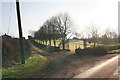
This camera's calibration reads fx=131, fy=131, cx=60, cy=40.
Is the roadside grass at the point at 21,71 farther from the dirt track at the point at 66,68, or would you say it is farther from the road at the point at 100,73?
the road at the point at 100,73

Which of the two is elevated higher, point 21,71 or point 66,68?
point 21,71

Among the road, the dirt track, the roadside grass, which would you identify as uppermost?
the roadside grass

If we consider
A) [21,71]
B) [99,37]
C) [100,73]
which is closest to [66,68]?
[100,73]

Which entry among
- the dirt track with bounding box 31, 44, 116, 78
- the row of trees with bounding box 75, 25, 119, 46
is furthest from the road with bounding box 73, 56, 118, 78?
the row of trees with bounding box 75, 25, 119, 46

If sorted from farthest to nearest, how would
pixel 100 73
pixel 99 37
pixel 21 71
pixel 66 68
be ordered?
1. pixel 99 37
2. pixel 66 68
3. pixel 21 71
4. pixel 100 73

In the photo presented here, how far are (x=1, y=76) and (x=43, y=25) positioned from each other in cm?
4336

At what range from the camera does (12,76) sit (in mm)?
9141

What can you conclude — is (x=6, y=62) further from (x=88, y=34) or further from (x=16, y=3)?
(x=88, y=34)

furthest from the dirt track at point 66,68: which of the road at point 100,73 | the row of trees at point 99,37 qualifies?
the row of trees at point 99,37

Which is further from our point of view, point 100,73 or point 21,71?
point 21,71

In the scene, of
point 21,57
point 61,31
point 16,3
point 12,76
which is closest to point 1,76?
point 12,76

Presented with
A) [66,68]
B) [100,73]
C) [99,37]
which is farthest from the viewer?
[99,37]

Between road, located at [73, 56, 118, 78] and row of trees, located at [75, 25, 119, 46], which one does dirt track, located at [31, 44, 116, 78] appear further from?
row of trees, located at [75, 25, 119, 46]

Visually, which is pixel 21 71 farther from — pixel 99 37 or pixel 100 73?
pixel 99 37
